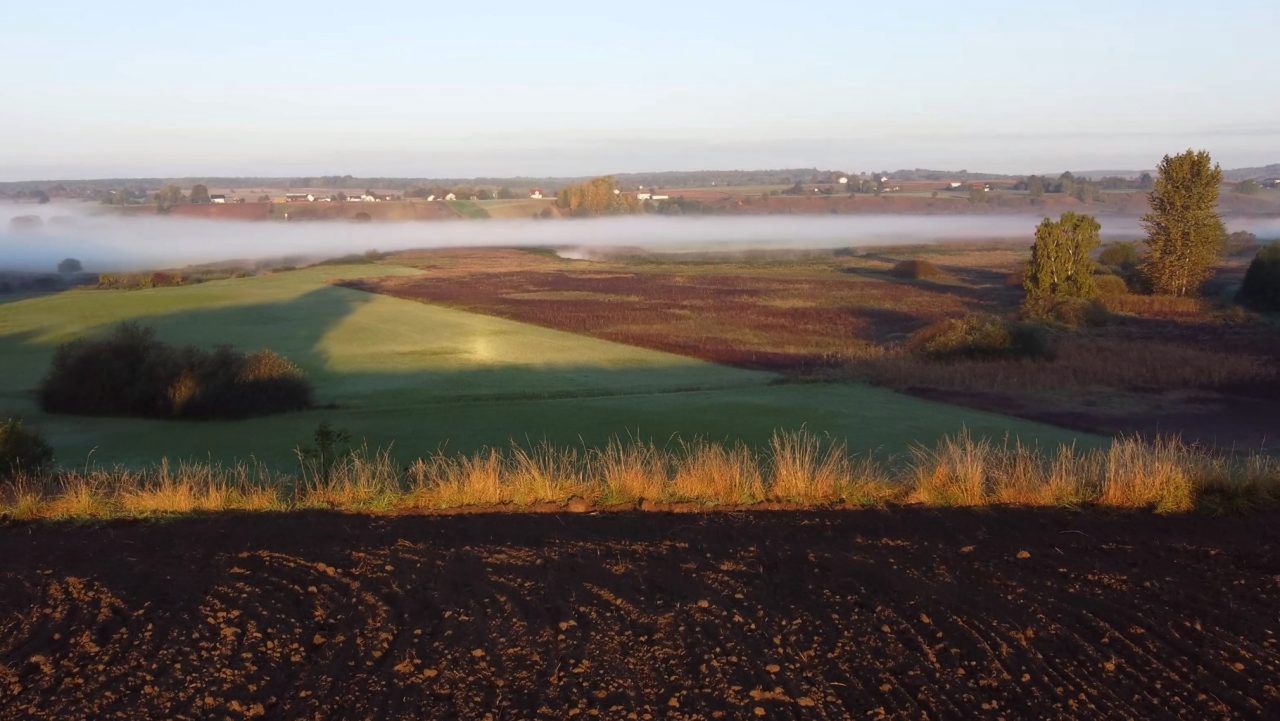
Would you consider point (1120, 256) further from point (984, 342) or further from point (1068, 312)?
point (984, 342)

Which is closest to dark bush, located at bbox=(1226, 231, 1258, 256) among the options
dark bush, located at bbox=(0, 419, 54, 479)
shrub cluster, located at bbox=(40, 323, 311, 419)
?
shrub cluster, located at bbox=(40, 323, 311, 419)

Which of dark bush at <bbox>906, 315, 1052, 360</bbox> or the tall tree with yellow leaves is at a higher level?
the tall tree with yellow leaves

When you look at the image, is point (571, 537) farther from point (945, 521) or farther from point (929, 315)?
point (929, 315)

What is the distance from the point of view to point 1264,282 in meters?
48.5

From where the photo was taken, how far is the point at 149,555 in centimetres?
886

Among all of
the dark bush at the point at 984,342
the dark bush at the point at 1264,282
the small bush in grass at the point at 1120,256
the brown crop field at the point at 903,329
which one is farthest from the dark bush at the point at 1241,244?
the dark bush at the point at 984,342

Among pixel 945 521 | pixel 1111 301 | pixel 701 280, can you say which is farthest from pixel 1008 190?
pixel 945 521

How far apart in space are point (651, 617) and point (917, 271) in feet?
215

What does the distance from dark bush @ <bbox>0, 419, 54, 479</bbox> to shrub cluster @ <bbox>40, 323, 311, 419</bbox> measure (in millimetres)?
8905

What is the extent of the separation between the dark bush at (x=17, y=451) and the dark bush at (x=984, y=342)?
24.3 m

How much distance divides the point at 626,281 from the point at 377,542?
5927 cm

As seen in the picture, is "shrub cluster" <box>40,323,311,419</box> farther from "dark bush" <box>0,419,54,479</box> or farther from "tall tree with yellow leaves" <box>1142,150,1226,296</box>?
"tall tree with yellow leaves" <box>1142,150,1226,296</box>

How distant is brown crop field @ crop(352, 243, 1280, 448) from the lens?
25.0 m

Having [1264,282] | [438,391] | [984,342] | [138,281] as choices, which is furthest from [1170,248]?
[138,281]
